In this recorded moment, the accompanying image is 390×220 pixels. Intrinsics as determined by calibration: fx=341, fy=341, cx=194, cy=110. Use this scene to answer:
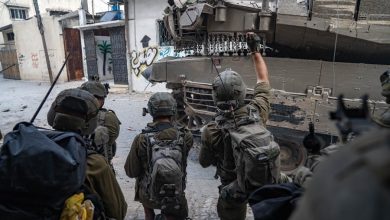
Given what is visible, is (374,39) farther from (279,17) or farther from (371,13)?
(279,17)

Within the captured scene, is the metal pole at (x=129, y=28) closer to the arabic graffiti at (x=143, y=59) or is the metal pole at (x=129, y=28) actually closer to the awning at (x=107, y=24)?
the arabic graffiti at (x=143, y=59)

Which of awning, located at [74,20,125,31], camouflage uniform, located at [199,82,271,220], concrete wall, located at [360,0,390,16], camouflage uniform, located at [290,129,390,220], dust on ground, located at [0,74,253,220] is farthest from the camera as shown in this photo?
awning, located at [74,20,125,31]

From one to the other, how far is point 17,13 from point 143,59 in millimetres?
19118

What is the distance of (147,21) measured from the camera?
13.0m

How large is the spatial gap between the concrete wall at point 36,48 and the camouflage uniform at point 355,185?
751 inches

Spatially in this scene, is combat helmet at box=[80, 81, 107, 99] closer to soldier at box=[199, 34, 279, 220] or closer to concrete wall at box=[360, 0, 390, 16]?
soldier at box=[199, 34, 279, 220]

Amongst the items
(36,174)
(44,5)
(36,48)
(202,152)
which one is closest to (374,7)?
(202,152)

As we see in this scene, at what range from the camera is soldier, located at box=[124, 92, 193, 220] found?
2.67 metres

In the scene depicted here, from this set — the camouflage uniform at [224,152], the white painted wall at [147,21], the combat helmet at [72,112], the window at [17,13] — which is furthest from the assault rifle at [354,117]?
the window at [17,13]

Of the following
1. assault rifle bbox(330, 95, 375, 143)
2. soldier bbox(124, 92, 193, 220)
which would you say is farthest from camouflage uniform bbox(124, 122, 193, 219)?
assault rifle bbox(330, 95, 375, 143)

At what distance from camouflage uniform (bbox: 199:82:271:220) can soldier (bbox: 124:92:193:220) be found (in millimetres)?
242

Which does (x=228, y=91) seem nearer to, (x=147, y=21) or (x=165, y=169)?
(x=165, y=169)

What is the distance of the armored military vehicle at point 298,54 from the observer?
14.8 feet

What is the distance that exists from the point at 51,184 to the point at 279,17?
4.07 meters
